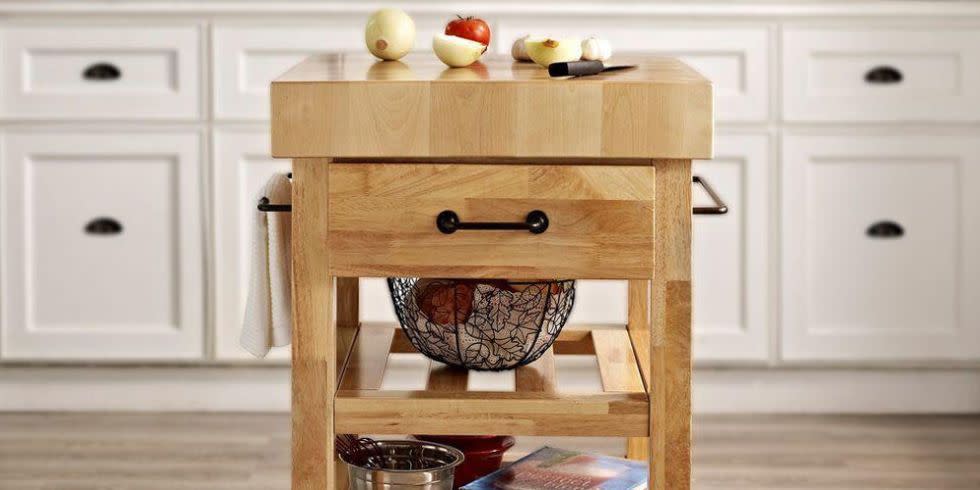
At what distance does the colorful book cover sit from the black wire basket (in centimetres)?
16

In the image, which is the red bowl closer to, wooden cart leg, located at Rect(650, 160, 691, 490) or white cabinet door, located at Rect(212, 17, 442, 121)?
wooden cart leg, located at Rect(650, 160, 691, 490)

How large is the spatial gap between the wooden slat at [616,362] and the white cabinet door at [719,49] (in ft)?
3.47

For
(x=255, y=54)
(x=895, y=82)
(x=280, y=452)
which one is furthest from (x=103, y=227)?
(x=895, y=82)

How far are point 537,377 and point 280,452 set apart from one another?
1.12m

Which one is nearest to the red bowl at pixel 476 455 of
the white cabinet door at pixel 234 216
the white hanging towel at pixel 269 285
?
the white hanging towel at pixel 269 285

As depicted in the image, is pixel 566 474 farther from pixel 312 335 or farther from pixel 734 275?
pixel 734 275

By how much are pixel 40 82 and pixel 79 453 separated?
0.79 meters

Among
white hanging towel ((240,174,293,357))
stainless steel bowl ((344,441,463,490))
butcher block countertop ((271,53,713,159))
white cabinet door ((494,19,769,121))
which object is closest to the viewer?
butcher block countertop ((271,53,713,159))

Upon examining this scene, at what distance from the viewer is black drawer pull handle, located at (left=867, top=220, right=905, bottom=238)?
2.89 metres

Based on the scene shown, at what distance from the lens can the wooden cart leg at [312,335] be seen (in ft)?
4.69

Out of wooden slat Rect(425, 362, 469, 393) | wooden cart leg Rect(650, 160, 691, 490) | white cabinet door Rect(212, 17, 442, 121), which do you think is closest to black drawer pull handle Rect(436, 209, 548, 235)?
wooden cart leg Rect(650, 160, 691, 490)

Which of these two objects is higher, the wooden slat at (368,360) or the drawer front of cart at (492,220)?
the drawer front of cart at (492,220)

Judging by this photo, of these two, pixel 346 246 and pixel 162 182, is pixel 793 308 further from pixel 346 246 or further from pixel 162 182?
pixel 346 246

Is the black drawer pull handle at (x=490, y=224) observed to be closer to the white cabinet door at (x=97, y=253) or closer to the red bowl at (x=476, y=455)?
the red bowl at (x=476, y=455)
